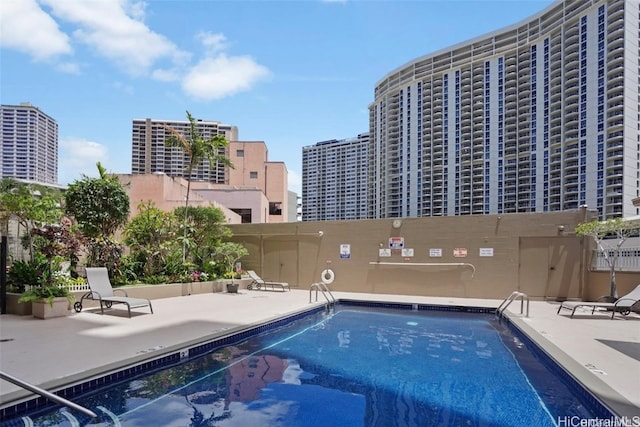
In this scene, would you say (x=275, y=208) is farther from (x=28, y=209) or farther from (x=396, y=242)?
(x=28, y=209)

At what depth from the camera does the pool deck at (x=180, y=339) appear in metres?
4.22

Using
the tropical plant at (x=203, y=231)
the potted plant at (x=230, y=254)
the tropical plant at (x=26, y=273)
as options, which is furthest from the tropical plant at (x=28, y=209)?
the potted plant at (x=230, y=254)

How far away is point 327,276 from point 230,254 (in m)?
3.69

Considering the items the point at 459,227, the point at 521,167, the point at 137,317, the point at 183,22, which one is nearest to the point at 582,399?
the point at 137,317

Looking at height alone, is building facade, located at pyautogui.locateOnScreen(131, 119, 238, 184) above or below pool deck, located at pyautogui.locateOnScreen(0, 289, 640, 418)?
above

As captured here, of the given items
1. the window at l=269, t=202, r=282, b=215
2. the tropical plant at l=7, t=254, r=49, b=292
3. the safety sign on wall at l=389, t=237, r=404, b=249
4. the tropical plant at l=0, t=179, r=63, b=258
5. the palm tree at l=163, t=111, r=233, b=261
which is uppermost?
the palm tree at l=163, t=111, r=233, b=261

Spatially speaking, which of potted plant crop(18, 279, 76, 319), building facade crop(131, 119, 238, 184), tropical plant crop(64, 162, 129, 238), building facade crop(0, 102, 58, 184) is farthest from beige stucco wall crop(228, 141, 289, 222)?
potted plant crop(18, 279, 76, 319)

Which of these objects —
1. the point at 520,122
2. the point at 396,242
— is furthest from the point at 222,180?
the point at 520,122

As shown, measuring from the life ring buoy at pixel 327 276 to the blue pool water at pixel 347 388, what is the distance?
665cm

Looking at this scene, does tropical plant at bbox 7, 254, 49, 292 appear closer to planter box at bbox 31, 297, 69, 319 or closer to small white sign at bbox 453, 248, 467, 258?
planter box at bbox 31, 297, 69, 319

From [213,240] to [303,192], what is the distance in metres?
74.5

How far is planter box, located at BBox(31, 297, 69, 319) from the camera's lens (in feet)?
25.2

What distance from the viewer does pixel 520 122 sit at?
70.7m

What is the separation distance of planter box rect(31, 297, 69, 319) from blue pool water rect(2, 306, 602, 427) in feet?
13.2
